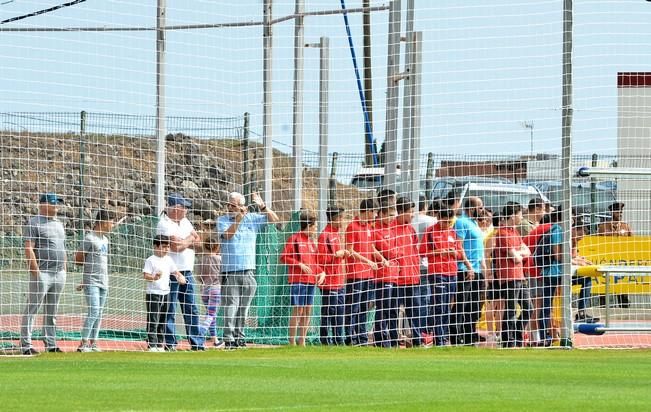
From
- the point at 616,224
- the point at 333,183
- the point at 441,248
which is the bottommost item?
the point at 441,248

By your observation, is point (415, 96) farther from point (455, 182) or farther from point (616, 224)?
point (455, 182)

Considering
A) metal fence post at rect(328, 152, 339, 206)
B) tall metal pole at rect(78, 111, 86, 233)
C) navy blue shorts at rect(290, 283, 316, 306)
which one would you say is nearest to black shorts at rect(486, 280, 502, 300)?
navy blue shorts at rect(290, 283, 316, 306)

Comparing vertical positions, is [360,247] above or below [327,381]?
above

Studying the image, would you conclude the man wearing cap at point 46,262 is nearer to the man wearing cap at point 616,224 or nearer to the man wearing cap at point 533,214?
the man wearing cap at point 533,214

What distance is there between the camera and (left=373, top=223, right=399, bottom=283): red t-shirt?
57.9 ft

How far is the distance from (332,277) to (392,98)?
2.44 meters

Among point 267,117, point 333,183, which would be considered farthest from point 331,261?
point 333,183

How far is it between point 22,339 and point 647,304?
909cm

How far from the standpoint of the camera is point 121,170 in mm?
20797

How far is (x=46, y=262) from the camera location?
16281mm

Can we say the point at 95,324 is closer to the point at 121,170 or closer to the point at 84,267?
the point at 84,267

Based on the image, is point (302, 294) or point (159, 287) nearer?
point (159, 287)

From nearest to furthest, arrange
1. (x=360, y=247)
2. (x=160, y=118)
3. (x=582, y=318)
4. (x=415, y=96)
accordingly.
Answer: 1. (x=360, y=247)
2. (x=415, y=96)
3. (x=160, y=118)
4. (x=582, y=318)

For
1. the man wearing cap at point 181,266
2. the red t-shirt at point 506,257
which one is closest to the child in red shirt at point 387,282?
the red t-shirt at point 506,257
